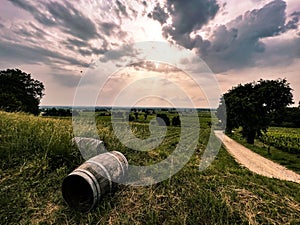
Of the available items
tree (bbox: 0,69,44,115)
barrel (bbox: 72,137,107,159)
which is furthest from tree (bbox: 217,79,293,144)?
tree (bbox: 0,69,44,115)

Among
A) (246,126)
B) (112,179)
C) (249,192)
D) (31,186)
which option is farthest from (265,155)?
(31,186)

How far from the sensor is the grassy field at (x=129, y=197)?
11.9 ft

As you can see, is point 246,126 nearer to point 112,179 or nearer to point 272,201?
point 272,201

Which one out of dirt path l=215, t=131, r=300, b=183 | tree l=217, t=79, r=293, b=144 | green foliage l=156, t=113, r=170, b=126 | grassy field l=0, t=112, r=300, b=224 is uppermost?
tree l=217, t=79, r=293, b=144

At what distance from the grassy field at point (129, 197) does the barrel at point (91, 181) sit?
0.18m

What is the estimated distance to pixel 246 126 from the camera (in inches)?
827

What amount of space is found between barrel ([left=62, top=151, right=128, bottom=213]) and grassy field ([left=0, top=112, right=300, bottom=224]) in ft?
0.60

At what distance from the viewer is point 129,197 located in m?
4.21

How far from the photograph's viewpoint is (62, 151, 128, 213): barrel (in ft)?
12.2

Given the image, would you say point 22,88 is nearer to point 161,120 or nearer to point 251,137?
point 161,120

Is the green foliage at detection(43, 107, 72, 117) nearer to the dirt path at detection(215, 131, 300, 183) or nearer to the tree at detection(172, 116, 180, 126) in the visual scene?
the tree at detection(172, 116, 180, 126)

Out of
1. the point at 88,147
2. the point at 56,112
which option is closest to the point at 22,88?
the point at 56,112

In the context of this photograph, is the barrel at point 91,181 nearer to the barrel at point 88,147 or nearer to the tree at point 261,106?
the barrel at point 88,147

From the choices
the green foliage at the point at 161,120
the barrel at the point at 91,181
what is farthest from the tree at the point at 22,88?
the barrel at the point at 91,181
